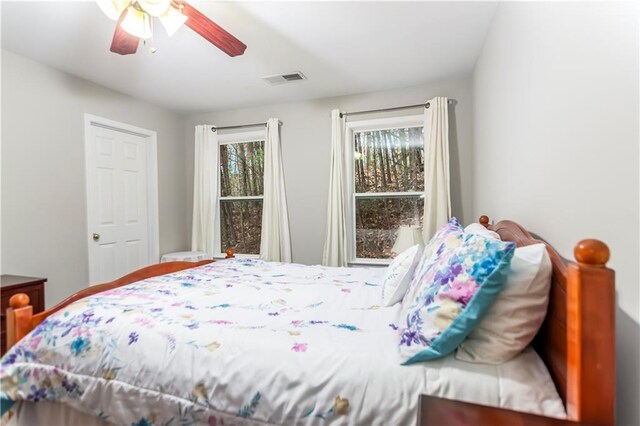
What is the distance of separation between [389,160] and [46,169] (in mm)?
3195

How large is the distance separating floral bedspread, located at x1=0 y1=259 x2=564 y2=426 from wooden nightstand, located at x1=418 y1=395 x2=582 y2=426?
0.12ft

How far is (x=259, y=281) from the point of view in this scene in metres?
2.10

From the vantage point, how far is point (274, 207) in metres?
3.77

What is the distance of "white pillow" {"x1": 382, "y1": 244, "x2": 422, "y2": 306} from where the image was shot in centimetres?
161

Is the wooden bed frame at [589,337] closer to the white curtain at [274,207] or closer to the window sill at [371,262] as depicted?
the window sill at [371,262]

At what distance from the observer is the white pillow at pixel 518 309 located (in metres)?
0.91

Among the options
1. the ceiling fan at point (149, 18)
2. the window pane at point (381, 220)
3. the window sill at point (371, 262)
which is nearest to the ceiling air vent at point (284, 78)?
the ceiling fan at point (149, 18)

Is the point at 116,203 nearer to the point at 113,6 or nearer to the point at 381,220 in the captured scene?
the point at 113,6

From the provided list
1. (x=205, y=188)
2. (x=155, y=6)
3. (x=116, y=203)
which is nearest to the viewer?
(x=155, y=6)

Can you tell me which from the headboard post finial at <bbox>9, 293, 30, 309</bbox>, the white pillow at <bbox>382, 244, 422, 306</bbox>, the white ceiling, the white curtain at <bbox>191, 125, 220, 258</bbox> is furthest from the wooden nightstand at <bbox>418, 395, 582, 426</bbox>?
the white curtain at <bbox>191, 125, 220, 258</bbox>

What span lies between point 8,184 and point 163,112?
186cm

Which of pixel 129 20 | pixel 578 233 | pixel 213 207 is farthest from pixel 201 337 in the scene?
pixel 213 207

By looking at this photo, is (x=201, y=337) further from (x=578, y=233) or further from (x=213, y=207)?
(x=213, y=207)

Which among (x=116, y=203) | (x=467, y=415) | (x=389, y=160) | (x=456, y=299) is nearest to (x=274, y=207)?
(x=389, y=160)
